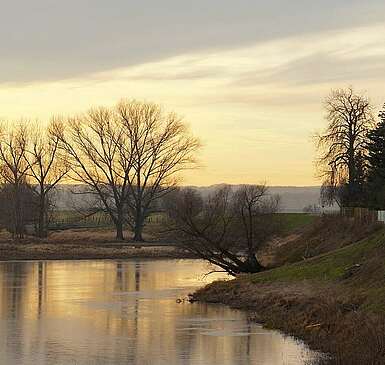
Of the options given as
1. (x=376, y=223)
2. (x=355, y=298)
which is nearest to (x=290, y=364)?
(x=355, y=298)

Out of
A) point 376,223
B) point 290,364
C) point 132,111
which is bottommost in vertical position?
point 290,364

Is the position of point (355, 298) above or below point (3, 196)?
below

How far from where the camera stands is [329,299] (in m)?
35.2

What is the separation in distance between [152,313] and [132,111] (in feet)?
194

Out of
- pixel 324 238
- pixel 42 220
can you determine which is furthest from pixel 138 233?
pixel 324 238

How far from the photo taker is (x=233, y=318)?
123ft

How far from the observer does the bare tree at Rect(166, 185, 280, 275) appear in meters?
52.0

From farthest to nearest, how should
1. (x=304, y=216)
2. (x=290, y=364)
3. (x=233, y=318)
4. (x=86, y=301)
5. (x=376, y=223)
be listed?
(x=304, y=216) → (x=376, y=223) → (x=86, y=301) → (x=233, y=318) → (x=290, y=364)

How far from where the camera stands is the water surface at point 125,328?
27.9 metres

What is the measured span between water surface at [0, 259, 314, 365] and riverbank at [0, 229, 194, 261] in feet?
80.8

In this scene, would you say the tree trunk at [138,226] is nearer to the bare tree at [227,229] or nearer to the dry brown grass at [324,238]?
the bare tree at [227,229]

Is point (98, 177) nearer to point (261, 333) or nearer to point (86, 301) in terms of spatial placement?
point (86, 301)

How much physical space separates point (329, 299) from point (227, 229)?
26.7 m

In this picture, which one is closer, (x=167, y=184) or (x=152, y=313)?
(x=152, y=313)
